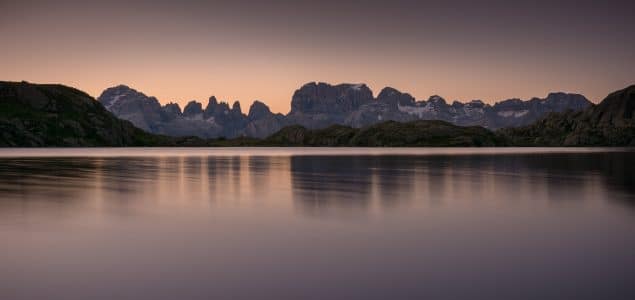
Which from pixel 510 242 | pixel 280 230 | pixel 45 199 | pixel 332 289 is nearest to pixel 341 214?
pixel 280 230

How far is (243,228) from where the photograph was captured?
1062 inches

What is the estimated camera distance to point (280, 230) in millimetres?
26172

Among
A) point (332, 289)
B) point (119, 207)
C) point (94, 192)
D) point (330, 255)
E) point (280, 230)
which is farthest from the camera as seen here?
point (94, 192)

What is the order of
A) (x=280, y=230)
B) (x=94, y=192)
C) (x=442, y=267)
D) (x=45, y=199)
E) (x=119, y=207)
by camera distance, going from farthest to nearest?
1. (x=94, y=192)
2. (x=45, y=199)
3. (x=119, y=207)
4. (x=280, y=230)
5. (x=442, y=267)

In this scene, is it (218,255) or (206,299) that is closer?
(206,299)

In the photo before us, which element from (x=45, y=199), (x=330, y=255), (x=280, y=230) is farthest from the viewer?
(x=45, y=199)

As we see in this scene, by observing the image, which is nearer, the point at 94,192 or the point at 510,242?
the point at 510,242

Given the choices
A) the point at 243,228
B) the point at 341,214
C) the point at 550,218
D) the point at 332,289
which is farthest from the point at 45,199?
the point at 550,218

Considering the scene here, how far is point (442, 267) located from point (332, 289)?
491cm

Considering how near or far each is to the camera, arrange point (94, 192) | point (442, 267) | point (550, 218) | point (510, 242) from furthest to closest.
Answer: point (94, 192) → point (550, 218) → point (510, 242) → point (442, 267)

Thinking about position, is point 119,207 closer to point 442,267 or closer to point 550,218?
point 442,267

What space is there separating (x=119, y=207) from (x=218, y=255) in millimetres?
17752

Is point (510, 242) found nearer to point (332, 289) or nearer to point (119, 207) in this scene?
point (332, 289)

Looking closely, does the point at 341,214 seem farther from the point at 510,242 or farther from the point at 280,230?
the point at 510,242
